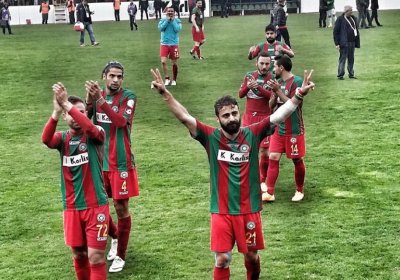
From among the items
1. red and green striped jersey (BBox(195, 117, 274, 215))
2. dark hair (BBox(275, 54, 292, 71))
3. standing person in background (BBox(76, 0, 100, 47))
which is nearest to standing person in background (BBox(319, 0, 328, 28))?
standing person in background (BBox(76, 0, 100, 47))

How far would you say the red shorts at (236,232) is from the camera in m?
7.65

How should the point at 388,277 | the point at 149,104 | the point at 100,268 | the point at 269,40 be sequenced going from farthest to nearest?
the point at 149,104 < the point at 269,40 < the point at 388,277 < the point at 100,268

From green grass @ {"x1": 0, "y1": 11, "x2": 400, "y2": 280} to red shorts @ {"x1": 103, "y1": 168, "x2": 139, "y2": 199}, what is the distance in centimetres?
93

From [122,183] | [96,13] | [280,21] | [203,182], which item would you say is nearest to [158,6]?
[96,13]

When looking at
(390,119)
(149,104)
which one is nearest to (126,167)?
(390,119)

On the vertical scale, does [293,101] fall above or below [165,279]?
above

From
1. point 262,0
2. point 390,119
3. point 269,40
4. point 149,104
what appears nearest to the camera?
point 269,40

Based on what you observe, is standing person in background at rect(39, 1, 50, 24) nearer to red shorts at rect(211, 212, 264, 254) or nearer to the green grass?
the green grass

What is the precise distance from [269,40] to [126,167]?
680 centimetres

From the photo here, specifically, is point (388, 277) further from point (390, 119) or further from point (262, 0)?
point (262, 0)

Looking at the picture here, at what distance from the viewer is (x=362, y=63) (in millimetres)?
26484

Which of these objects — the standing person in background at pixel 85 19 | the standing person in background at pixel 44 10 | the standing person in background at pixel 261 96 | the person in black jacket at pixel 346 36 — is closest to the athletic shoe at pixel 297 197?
the standing person in background at pixel 261 96

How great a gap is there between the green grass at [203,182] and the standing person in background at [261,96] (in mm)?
678

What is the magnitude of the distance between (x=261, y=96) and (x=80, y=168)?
4.97 metres
